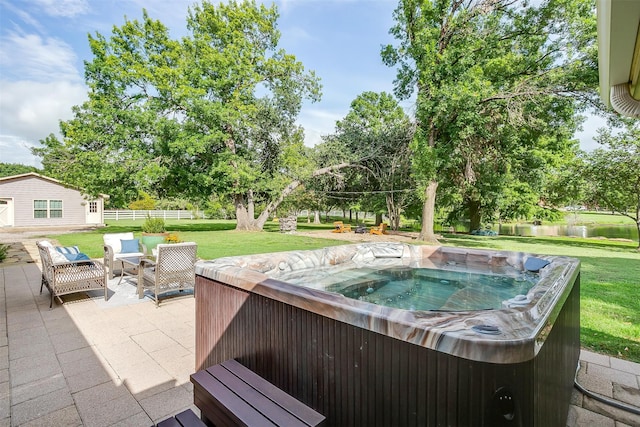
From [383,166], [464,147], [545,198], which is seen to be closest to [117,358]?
[464,147]

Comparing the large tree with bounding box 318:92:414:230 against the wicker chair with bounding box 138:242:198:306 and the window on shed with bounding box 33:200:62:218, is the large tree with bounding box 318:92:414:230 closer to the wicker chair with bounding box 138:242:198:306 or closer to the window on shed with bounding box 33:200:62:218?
the wicker chair with bounding box 138:242:198:306

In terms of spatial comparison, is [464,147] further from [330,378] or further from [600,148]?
[330,378]

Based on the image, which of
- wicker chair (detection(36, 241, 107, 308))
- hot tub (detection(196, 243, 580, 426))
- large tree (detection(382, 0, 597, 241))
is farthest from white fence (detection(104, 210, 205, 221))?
hot tub (detection(196, 243, 580, 426))

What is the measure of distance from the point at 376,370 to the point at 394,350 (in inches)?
6.1

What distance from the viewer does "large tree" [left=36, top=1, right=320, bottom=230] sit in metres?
15.2

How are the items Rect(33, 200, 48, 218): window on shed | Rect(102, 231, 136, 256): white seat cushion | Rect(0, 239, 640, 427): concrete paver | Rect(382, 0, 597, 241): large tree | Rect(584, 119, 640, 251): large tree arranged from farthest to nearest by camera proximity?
Rect(33, 200, 48, 218): window on shed < Rect(584, 119, 640, 251): large tree < Rect(382, 0, 597, 241): large tree < Rect(102, 231, 136, 256): white seat cushion < Rect(0, 239, 640, 427): concrete paver

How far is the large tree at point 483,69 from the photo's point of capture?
11.0 m

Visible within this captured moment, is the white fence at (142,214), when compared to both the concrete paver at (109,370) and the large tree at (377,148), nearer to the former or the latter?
the large tree at (377,148)

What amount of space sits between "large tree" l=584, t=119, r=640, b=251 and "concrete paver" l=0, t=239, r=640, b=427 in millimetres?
13547

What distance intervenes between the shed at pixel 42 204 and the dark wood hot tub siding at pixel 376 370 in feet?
71.2

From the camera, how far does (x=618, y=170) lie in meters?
12.4

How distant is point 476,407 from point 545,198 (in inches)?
901

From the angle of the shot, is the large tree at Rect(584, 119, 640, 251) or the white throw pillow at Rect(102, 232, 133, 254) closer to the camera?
the white throw pillow at Rect(102, 232, 133, 254)

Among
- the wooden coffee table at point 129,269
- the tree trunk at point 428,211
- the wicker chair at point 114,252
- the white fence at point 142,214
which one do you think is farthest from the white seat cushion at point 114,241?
the white fence at point 142,214
